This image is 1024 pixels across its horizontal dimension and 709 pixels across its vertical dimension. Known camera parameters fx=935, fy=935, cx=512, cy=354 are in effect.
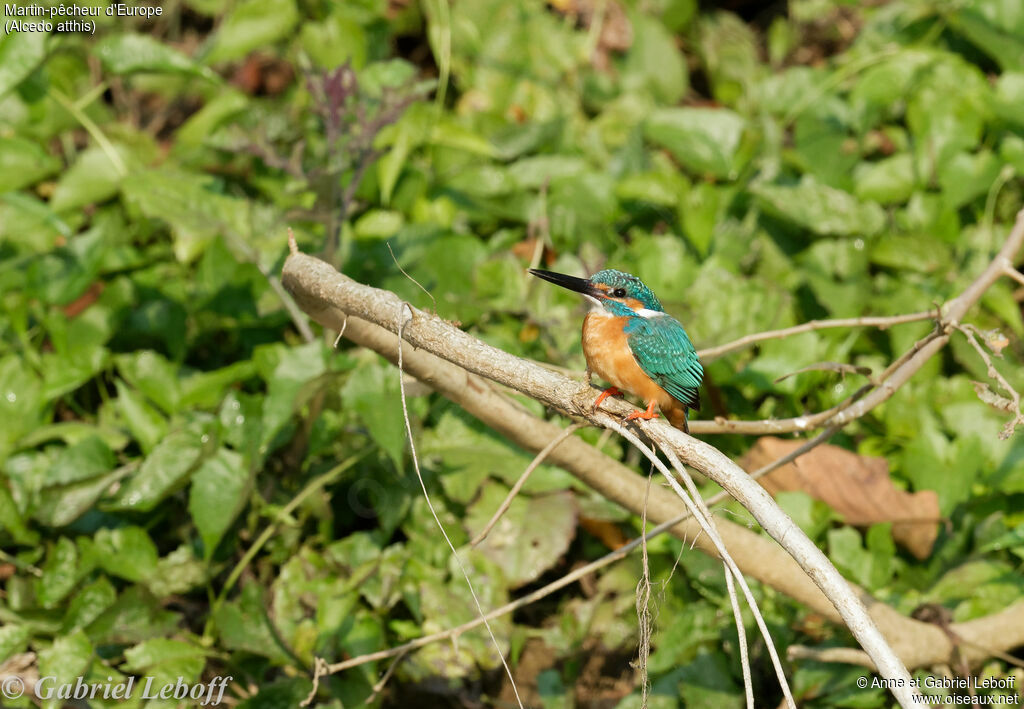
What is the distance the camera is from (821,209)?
4188mm

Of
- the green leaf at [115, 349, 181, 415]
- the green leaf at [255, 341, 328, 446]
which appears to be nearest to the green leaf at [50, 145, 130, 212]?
the green leaf at [115, 349, 181, 415]

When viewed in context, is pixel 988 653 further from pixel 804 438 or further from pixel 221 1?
pixel 221 1

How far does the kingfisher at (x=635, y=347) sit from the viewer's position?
2344 mm

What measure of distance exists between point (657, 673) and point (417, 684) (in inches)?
31.8

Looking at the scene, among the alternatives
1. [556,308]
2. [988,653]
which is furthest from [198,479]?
[988,653]

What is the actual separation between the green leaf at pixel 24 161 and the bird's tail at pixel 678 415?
3043mm

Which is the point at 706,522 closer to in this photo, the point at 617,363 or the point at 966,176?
the point at 617,363

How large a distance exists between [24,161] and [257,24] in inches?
47.8

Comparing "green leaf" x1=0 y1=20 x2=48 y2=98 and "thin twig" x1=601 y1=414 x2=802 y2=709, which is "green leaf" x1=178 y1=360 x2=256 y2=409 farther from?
"thin twig" x1=601 y1=414 x2=802 y2=709

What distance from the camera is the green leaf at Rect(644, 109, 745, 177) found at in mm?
4461

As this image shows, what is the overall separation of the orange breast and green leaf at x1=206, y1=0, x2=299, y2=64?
8.92 feet

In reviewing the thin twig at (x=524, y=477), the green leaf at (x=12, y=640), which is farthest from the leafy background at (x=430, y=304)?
the thin twig at (x=524, y=477)

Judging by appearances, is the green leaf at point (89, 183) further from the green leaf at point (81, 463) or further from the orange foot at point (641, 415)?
the orange foot at point (641, 415)

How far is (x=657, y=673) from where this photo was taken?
3.09 meters
